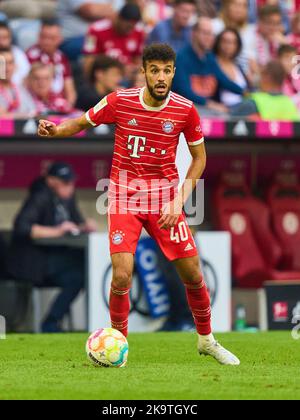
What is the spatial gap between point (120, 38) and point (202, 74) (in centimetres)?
144

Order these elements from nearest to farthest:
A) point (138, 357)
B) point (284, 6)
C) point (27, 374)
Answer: point (27, 374)
point (138, 357)
point (284, 6)

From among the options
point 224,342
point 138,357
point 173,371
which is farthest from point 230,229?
point 173,371

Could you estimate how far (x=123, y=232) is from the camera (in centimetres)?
827

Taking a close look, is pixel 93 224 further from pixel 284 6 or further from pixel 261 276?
pixel 284 6

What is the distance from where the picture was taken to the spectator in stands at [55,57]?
47.5 feet

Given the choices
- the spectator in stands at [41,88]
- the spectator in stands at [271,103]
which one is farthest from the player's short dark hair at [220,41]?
the spectator in stands at [41,88]

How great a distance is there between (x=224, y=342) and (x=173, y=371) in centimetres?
283

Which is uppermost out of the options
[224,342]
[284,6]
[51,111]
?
[284,6]

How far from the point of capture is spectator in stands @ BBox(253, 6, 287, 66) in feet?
53.5

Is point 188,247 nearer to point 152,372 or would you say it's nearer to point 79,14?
point 152,372

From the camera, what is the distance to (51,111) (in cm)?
1339

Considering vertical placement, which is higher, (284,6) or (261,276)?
(284,6)

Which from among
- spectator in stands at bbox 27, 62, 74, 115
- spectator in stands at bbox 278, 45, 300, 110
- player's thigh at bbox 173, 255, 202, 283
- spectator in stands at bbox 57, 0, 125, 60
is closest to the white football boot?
player's thigh at bbox 173, 255, 202, 283

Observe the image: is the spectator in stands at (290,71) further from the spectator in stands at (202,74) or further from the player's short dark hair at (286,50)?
the spectator in stands at (202,74)
